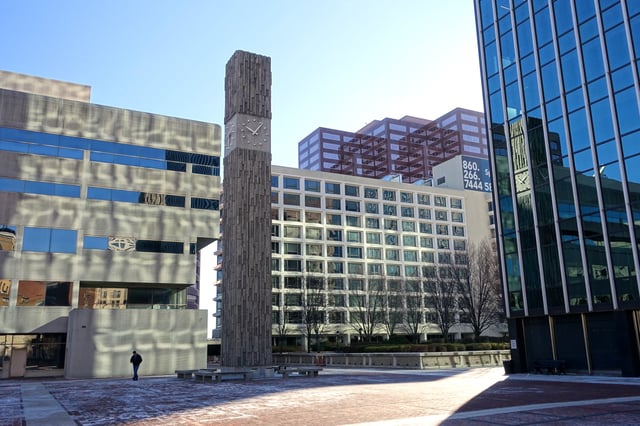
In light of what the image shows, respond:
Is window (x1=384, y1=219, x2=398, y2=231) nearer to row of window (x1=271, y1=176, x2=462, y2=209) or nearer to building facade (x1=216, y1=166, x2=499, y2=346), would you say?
building facade (x1=216, y1=166, x2=499, y2=346)

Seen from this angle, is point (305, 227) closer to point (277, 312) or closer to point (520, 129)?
point (277, 312)

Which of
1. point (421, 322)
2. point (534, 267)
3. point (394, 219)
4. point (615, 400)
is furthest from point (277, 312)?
point (615, 400)

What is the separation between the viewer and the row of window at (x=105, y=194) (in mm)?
42062

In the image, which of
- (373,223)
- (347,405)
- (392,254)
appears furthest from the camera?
(373,223)

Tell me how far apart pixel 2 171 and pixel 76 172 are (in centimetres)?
516

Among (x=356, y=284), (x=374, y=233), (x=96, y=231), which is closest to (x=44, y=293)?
(x=96, y=231)

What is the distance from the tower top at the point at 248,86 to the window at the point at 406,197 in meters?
75.6

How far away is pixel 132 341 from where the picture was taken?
42000mm

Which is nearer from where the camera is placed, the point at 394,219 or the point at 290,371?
the point at 290,371

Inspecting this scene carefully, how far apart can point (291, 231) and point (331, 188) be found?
12.7 m

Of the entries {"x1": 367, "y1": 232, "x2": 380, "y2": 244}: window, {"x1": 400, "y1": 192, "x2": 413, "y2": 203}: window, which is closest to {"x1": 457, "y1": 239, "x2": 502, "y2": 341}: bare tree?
{"x1": 367, "y1": 232, "x2": 380, "y2": 244}: window

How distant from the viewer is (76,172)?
44.0 m

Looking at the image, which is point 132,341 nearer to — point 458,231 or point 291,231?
point 291,231

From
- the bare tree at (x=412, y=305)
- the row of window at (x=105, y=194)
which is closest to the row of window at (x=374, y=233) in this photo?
the bare tree at (x=412, y=305)
